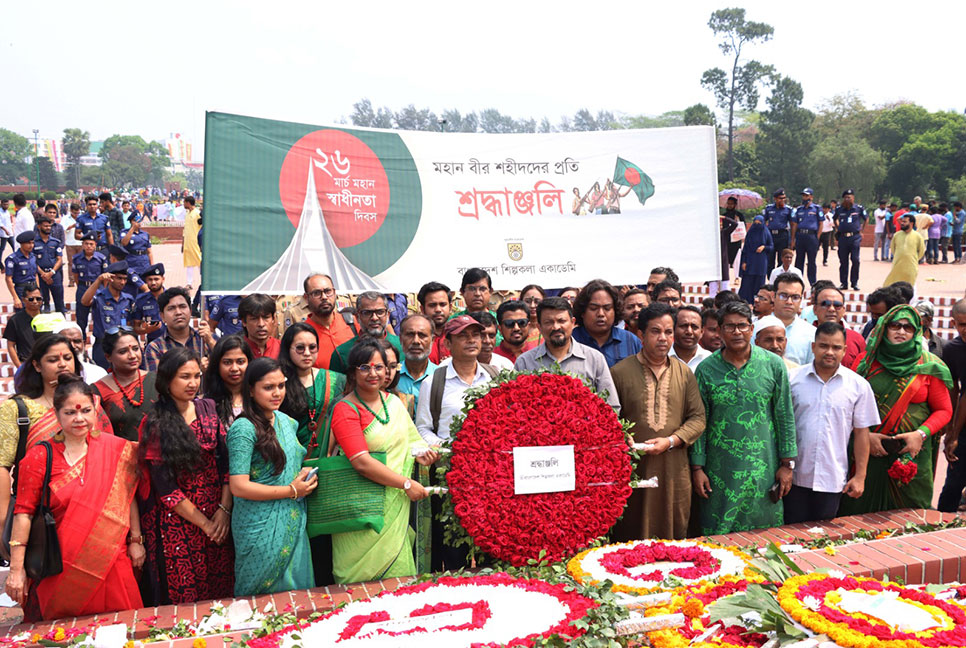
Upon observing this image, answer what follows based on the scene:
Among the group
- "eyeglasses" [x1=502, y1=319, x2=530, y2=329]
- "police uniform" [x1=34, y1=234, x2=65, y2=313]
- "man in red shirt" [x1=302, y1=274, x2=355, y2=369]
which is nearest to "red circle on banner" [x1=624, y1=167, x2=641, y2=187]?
"eyeglasses" [x1=502, y1=319, x2=530, y2=329]

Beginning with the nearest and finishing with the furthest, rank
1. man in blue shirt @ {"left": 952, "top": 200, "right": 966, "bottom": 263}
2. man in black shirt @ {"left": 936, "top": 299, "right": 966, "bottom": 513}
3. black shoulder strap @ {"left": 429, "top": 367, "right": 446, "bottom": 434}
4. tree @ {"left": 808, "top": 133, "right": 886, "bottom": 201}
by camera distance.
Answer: black shoulder strap @ {"left": 429, "top": 367, "right": 446, "bottom": 434} → man in black shirt @ {"left": 936, "top": 299, "right": 966, "bottom": 513} → man in blue shirt @ {"left": 952, "top": 200, "right": 966, "bottom": 263} → tree @ {"left": 808, "top": 133, "right": 886, "bottom": 201}

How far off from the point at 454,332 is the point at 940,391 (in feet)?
9.35

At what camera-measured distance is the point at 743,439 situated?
416 cm

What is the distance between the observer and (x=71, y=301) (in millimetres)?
14086

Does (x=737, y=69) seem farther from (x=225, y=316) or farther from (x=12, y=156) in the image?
(x=12, y=156)

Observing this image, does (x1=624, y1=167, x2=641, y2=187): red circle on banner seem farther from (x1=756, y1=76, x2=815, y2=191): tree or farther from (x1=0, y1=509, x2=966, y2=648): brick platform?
(x1=756, y1=76, x2=815, y2=191): tree

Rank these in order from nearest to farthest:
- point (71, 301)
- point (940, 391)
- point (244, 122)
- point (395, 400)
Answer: point (395, 400) < point (940, 391) < point (244, 122) < point (71, 301)

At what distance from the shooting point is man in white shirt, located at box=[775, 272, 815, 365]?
5660 millimetres

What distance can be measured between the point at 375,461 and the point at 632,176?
201 inches

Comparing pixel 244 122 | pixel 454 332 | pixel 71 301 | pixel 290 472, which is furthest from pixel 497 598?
pixel 71 301

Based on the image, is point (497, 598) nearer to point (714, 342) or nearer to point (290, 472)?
point (290, 472)

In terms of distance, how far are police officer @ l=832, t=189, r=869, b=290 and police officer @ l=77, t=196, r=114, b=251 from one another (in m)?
13.4

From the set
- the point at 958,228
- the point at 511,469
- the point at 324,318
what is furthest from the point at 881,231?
the point at 511,469

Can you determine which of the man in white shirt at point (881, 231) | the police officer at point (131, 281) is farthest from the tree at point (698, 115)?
the police officer at point (131, 281)
